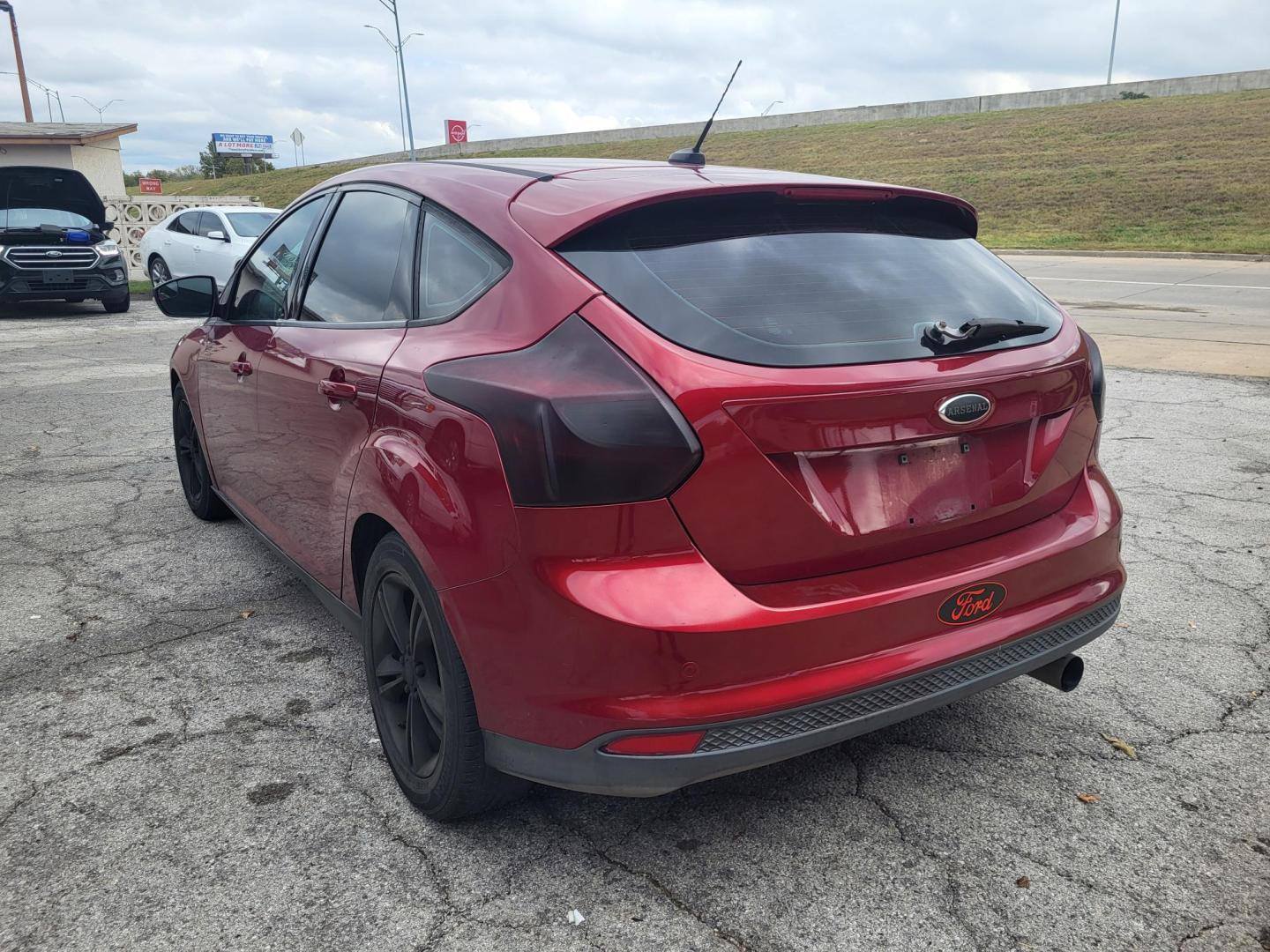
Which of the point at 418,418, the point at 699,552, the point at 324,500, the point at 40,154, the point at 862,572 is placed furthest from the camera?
the point at 40,154

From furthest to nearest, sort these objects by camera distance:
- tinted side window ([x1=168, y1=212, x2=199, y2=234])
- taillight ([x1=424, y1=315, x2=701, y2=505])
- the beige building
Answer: the beige building
tinted side window ([x1=168, y1=212, x2=199, y2=234])
taillight ([x1=424, y1=315, x2=701, y2=505])

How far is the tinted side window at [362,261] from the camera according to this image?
2.86m

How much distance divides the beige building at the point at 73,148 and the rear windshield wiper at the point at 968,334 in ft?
91.5

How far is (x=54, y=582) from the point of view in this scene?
169 inches

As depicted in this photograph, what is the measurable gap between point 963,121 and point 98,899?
49473 millimetres

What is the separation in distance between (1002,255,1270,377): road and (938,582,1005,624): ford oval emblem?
7.38m

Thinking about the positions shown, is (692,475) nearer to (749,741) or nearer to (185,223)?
(749,741)

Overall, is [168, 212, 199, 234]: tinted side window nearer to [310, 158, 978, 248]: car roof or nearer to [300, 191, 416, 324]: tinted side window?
[300, 191, 416, 324]: tinted side window

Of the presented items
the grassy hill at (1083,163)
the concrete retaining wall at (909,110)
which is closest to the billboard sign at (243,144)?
the concrete retaining wall at (909,110)

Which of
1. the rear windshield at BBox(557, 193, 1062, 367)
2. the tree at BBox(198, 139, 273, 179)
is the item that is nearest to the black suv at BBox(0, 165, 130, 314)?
the rear windshield at BBox(557, 193, 1062, 367)

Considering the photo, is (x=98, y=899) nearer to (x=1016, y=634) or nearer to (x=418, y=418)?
(x=418, y=418)

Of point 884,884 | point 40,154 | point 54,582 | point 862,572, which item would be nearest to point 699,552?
point 862,572

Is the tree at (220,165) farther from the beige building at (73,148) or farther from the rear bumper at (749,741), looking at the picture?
the rear bumper at (749,741)

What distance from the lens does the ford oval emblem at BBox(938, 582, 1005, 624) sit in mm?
2282
